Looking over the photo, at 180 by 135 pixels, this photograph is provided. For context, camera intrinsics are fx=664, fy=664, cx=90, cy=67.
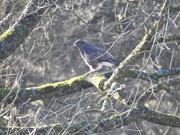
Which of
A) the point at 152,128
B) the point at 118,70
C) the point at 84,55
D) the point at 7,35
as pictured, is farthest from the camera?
the point at 152,128

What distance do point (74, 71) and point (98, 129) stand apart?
418 inches

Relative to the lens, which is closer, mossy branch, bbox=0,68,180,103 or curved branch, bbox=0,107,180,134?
curved branch, bbox=0,107,180,134

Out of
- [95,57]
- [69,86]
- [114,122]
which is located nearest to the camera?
[114,122]

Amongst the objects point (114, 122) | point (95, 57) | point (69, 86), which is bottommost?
point (95, 57)

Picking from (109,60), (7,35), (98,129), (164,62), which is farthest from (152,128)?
(98,129)

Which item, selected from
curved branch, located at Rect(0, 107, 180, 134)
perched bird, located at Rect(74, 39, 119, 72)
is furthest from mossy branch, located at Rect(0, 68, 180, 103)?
perched bird, located at Rect(74, 39, 119, 72)

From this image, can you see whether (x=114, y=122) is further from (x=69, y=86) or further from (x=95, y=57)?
(x=95, y=57)

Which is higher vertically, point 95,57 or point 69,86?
point 69,86

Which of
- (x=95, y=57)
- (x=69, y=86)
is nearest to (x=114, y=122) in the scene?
(x=69, y=86)

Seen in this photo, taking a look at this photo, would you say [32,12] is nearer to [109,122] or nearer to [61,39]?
[109,122]

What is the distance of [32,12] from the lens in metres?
7.78

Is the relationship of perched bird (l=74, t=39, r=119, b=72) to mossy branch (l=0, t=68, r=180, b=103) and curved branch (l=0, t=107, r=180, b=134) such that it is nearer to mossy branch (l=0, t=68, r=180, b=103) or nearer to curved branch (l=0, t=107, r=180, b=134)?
mossy branch (l=0, t=68, r=180, b=103)

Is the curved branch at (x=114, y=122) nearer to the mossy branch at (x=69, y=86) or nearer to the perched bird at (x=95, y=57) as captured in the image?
the mossy branch at (x=69, y=86)

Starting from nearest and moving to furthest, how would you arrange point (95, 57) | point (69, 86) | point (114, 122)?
point (114, 122)
point (69, 86)
point (95, 57)
